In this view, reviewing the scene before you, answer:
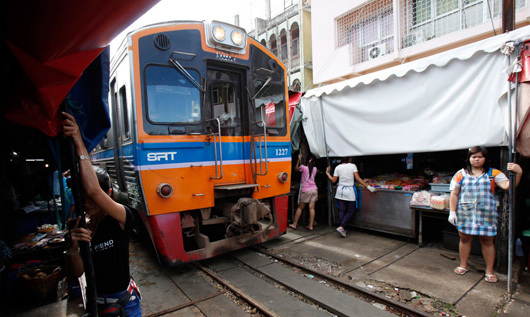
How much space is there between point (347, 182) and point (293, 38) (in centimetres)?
1211

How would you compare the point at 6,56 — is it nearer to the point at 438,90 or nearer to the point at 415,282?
the point at 415,282

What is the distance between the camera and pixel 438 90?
15.6 ft

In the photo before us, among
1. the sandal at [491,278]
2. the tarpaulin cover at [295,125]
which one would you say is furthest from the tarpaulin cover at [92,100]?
the tarpaulin cover at [295,125]

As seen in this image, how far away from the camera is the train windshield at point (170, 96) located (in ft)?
13.8

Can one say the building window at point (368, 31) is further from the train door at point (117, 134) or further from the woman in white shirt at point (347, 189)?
the train door at point (117, 134)

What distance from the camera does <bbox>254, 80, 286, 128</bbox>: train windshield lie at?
518cm

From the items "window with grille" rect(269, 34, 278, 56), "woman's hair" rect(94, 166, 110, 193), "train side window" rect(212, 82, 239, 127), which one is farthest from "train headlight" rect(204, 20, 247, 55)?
"window with grille" rect(269, 34, 278, 56)

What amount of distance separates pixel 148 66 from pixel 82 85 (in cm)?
247

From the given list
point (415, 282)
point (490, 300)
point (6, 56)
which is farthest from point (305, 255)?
point (6, 56)

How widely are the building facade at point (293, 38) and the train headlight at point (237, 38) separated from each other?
32.8 ft

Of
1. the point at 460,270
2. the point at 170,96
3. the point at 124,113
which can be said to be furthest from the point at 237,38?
the point at 460,270

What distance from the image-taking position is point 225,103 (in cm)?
497

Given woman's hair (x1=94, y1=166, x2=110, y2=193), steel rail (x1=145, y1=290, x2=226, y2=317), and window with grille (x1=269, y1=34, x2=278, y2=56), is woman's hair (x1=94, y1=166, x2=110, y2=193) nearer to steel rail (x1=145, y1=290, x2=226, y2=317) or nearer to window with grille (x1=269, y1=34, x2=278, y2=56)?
steel rail (x1=145, y1=290, x2=226, y2=317)

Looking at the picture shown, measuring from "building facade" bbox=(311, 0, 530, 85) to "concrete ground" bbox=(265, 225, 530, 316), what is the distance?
228 inches
